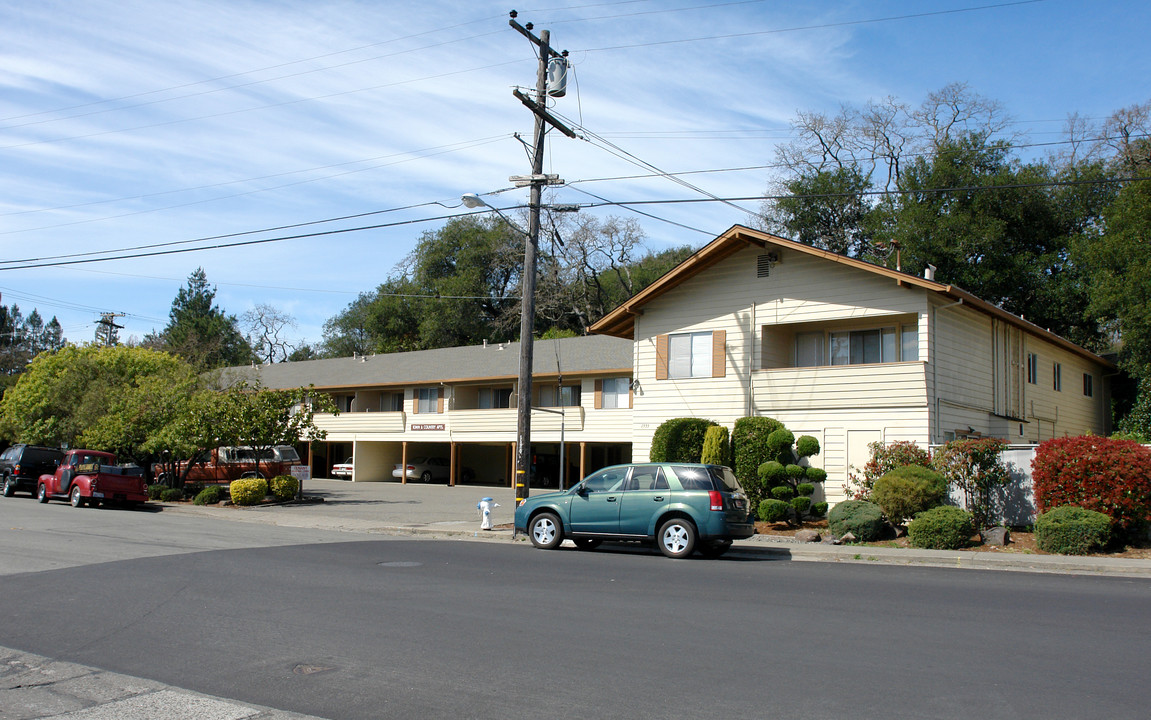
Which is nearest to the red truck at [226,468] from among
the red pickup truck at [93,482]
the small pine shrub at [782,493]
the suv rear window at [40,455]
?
the suv rear window at [40,455]

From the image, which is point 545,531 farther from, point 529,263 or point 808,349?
point 808,349

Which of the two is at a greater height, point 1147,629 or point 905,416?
point 905,416

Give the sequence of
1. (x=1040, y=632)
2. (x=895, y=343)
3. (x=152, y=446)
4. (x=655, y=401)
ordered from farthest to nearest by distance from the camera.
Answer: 1. (x=152, y=446)
2. (x=655, y=401)
3. (x=895, y=343)
4. (x=1040, y=632)

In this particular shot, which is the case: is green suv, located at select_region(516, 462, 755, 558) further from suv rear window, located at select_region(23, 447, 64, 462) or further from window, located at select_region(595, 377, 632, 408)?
suv rear window, located at select_region(23, 447, 64, 462)

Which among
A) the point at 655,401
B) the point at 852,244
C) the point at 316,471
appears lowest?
the point at 316,471

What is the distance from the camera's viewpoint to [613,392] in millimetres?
36625

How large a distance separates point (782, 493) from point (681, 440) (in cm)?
300

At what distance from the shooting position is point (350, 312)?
83.8 metres

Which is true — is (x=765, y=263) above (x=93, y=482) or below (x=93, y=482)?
above

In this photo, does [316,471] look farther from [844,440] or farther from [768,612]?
[768,612]

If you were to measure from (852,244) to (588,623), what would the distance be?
46.5 metres

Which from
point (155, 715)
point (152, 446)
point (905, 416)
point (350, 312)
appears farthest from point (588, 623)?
point (350, 312)

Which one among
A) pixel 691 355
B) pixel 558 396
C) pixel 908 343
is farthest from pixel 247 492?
pixel 908 343

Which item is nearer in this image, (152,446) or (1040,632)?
(1040,632)
